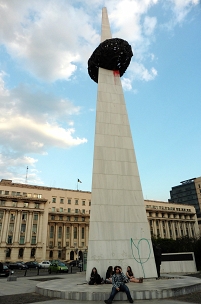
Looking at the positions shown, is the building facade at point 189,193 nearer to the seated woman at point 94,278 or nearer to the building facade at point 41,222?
the building facade at point 41,222

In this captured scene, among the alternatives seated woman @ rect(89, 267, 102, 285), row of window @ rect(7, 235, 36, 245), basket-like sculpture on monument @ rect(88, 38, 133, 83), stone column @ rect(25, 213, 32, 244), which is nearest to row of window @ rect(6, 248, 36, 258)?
row of window @ rect(7, 235, 36, 245)

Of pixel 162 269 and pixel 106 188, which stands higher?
pixel 106 188

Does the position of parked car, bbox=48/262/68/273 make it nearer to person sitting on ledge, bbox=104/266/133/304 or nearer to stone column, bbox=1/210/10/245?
person sitting on ledge, bbox=104/266/133/304

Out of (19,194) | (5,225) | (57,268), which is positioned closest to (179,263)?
(57,268)

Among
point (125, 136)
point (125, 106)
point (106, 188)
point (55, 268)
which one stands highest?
point (125, 106)

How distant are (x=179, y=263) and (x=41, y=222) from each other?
50881 millimetres

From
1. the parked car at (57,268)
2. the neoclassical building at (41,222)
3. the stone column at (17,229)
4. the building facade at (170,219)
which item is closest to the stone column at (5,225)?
the neoclassical building at (41,222)

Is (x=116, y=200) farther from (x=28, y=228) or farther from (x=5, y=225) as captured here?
(x=28, y=228)

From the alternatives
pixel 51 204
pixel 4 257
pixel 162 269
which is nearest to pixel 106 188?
pixel 162 269

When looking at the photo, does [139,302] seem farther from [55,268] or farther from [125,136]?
[55,268]

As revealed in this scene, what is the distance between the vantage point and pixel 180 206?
94.5m

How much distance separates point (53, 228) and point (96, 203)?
60.8 metres

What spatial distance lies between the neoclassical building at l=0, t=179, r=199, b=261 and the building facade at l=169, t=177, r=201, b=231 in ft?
195

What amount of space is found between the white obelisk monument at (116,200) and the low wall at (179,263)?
909 centimetres
